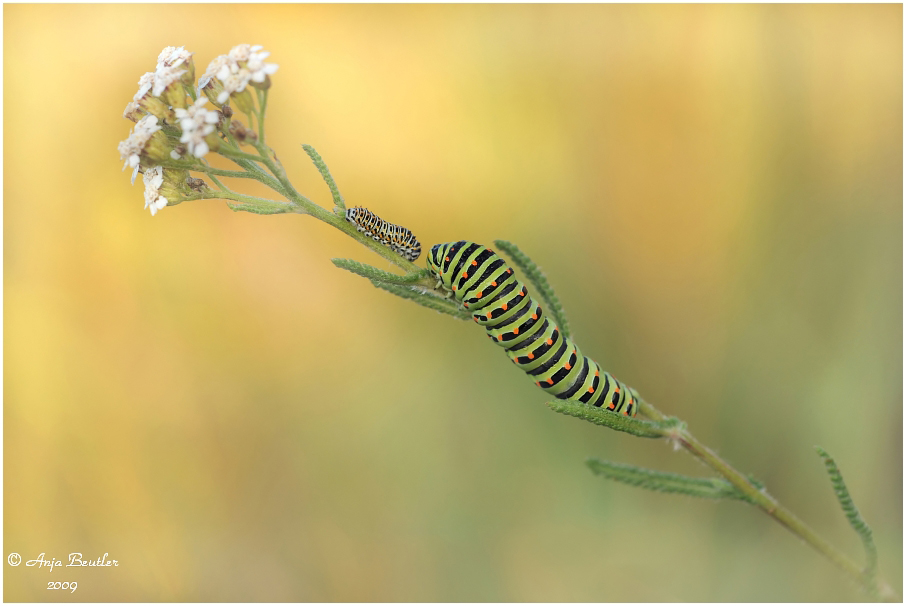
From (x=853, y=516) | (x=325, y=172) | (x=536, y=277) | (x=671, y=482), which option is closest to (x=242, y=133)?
(x=325, y=172)

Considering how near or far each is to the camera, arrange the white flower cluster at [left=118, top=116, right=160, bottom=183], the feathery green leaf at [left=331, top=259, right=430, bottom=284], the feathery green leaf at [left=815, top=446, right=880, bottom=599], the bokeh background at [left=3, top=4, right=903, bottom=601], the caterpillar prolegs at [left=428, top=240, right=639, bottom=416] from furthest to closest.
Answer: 1. the bokeh background at [left=3, top=4, right=903, bottom=601]
2. the caterpillar prolegs at [left=428, top=240, right=639, bottom=416]
3. the feathery green leaf at [left=815, top=446, right=880, bottom=599]
4. the white flower cluster at [left=118, top=116, right=160, bottom=183]
5. the feathery green leaf at [left=331, top=259, right=430, bottom=284]

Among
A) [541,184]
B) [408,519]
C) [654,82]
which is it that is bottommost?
[408,519]

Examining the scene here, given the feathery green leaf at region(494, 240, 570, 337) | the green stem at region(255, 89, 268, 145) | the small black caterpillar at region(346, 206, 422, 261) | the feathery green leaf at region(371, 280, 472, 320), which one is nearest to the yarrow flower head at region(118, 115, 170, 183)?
the green stem at region(255, 89, 268, 145)

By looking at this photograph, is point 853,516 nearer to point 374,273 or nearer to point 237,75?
point 374,273

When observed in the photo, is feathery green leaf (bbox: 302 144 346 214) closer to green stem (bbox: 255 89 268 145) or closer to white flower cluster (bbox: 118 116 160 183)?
green stem (bbox: 255 89 268 145)

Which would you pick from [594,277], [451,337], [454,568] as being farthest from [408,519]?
[594,277]

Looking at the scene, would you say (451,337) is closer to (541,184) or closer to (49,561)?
(541,184)
